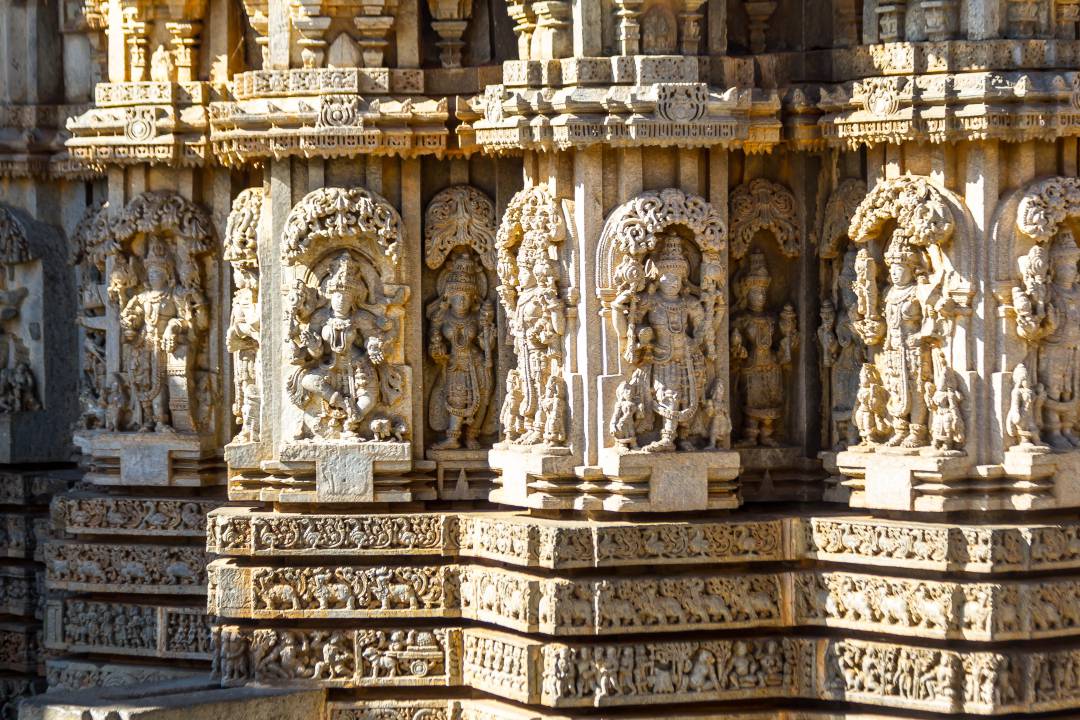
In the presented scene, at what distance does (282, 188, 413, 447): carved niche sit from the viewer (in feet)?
60.0

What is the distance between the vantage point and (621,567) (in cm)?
1775

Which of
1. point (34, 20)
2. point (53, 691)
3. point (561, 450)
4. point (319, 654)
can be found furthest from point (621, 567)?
point (34, 20)

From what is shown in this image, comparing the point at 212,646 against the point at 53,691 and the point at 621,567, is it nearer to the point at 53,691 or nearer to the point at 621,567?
the point at 53,691

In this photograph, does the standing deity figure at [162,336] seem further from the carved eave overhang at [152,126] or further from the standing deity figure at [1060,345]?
the standing deity figure at [1060,345]

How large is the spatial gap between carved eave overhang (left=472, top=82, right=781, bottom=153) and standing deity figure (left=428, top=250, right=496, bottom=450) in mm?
1186

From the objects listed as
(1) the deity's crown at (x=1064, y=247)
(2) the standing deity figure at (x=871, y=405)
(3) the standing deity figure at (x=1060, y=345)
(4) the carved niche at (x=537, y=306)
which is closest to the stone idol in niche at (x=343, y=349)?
(4) the carved niche at (x=537, y=306)

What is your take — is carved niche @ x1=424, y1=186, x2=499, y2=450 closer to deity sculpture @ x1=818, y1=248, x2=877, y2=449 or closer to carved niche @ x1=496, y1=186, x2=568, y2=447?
carved niche @ x1=496, y1=186, x2=568, y2=447

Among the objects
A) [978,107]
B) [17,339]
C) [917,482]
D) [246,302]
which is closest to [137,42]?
[246,302]

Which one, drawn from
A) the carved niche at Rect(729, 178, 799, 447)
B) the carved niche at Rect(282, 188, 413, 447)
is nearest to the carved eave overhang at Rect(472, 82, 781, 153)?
the carved niche at Rect(729, 178, 799, 447)

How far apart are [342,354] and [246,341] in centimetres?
104

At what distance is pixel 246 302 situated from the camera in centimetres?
1916

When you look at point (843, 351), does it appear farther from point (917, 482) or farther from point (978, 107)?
point (978, 107)

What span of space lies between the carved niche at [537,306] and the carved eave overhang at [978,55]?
6.77 ft

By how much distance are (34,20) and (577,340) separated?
5788 mm
